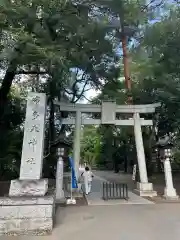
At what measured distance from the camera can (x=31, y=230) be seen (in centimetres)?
578

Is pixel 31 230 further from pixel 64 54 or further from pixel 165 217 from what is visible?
pixel 64 54

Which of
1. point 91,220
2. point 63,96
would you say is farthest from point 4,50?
point 63,96

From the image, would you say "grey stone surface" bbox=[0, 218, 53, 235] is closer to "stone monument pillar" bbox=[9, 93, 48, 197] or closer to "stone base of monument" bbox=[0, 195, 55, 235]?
"stone base of monument" bbox=[0, 195, 55, 235]

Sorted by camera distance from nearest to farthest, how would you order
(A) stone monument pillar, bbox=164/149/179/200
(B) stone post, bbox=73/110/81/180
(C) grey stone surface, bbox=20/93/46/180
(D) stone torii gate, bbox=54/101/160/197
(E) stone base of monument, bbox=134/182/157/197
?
(C) grey stone surface, bbox=20/93/46/180 < (A) stone monument pillar, bbox=164/149/179/200 < (E) stone base of monument, bbox=134/182/157/197 < (B) stone post, bbox=73/110/81/180 < (D) stone torii gate, bbox=54/101/160/197

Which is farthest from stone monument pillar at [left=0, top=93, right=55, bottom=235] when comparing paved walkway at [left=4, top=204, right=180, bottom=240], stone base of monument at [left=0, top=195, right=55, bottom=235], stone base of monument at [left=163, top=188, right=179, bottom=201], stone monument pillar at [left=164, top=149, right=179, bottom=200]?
stone monument pillar at [left=164, top=149, right=179, bottom=200]

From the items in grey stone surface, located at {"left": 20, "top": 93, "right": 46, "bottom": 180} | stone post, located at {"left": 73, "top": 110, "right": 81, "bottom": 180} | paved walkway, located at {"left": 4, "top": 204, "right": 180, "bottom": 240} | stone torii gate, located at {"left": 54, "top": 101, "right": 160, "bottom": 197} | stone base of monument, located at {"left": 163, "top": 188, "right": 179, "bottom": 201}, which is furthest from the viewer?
stone torii gate, located at {"left": 54, "top": 101, "right": 160, "bottom": 197}

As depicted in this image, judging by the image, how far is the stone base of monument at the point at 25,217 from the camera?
5742mm

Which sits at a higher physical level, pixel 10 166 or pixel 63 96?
pixel 63 96

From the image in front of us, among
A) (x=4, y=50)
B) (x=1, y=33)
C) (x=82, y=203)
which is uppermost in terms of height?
(x=1, y=33)

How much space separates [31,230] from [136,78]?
11.0 m

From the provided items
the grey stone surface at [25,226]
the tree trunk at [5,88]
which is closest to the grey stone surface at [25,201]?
the grey stone surface at [25,226]

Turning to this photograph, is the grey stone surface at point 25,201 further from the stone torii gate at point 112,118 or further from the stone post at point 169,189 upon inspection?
the stone post at point 169,189

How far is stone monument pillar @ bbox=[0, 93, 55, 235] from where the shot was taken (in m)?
5.76

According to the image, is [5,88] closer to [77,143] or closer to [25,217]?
[77,143]
